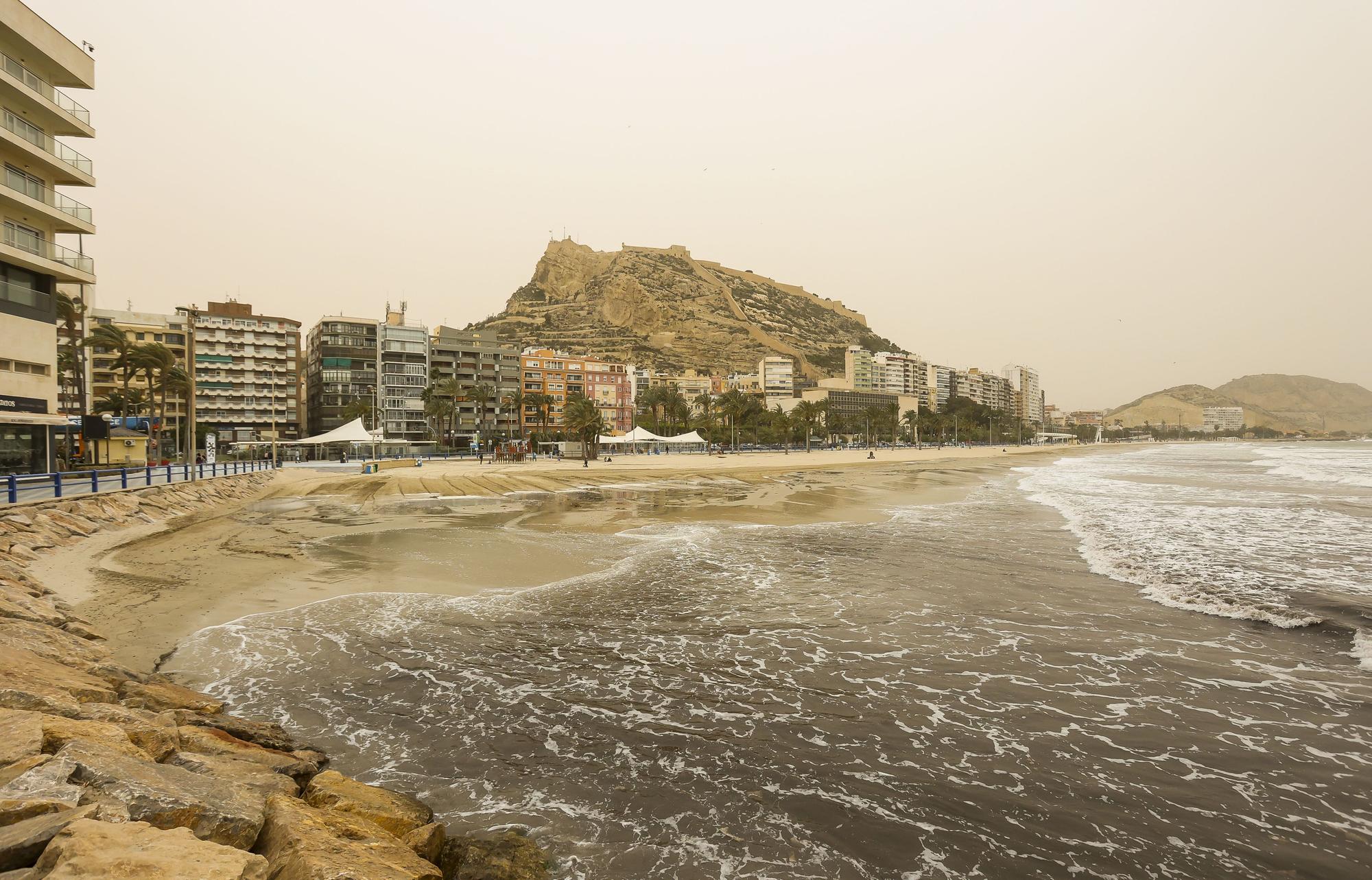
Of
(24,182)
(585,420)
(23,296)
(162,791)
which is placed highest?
(24,182)

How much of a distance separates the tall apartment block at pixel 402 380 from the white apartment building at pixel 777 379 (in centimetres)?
10678

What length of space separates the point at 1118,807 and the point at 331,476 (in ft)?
174

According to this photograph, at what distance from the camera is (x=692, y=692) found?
297 inches

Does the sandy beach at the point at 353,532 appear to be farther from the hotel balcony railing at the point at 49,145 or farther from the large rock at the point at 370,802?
the hotel balcony railing at the point at 49,145

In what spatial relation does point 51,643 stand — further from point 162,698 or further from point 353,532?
point 353,532

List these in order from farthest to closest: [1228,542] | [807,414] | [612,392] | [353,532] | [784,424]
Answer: [612,392], [784,424], [807,414], [353,532], [1228,542]

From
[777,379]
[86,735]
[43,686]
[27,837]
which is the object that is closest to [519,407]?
[777,379]

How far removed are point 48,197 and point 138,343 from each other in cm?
8271

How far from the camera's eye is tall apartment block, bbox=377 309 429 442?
106500mm

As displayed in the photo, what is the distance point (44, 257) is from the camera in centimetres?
2691

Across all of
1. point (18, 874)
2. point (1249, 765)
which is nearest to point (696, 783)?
point (18, 874)

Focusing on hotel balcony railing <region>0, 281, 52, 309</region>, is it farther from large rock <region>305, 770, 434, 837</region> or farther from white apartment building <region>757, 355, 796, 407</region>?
white apartment building <region>757, 355, 796, 407</region>

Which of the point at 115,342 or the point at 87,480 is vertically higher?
the point at 115,342

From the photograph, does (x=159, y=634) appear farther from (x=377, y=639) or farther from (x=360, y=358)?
(x=360, y=358)
